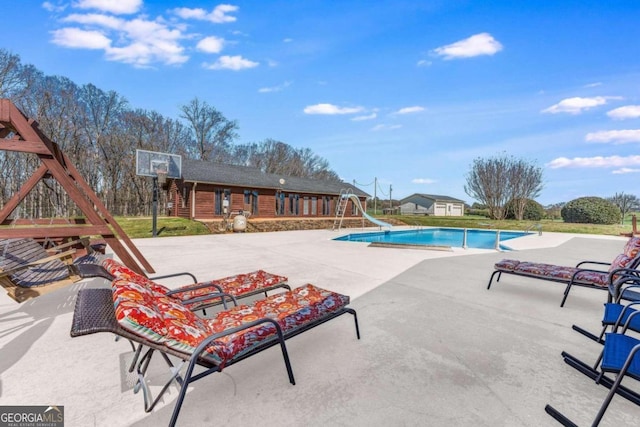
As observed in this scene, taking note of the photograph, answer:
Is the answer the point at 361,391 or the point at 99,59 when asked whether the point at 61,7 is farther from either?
the point at 361,391

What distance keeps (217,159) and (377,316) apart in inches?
1342

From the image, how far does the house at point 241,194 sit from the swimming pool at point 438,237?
7.83 m

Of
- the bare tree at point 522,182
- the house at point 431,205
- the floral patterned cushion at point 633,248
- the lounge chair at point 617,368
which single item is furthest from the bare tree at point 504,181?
the lounge chair at point 617,368

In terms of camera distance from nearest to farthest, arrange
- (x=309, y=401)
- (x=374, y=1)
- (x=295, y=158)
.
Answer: (x=309, y=401) → (x=374, y=1) → (x=295, y=158)

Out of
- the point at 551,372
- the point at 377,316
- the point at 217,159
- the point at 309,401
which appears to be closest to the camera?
the point at 309,401

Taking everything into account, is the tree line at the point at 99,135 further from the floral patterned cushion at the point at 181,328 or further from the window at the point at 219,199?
the floral patterned cushion at the point at 181,328

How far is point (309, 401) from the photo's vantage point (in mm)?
1985

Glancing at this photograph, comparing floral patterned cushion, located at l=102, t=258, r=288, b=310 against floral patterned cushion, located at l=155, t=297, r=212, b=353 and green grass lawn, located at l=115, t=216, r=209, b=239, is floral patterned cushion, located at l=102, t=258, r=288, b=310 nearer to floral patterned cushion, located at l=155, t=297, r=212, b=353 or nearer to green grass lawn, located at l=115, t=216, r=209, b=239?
floral patterned cushion, located at l=155, t=297, r=212, b=353

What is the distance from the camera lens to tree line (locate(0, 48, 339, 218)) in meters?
18.9

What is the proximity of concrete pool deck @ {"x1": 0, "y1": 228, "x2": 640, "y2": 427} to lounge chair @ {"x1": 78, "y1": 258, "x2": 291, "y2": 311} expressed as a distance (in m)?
0.64

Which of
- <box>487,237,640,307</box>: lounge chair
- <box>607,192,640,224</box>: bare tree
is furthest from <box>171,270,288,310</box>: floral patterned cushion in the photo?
<box>607,192,640,224</box>: bare tree

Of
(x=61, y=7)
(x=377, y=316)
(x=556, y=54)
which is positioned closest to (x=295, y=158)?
(x=61, y=7)

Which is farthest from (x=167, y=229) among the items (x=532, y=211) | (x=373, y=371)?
(x=532, y=211)

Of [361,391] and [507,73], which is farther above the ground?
[507,73]
